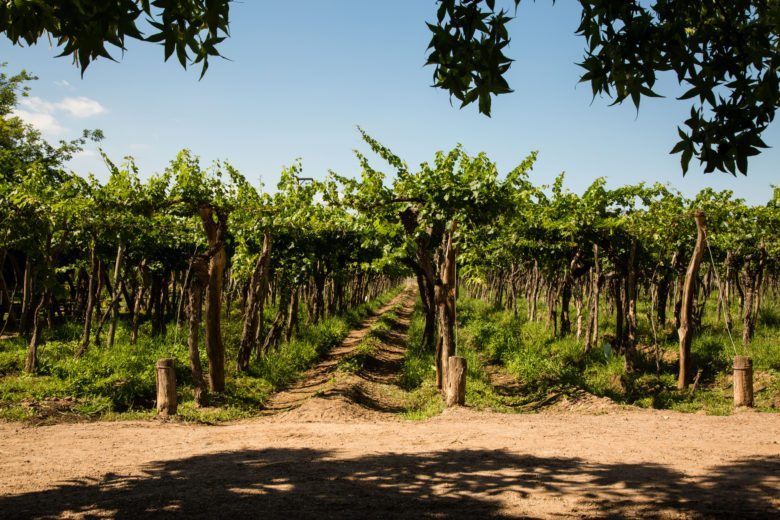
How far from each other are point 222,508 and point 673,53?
4304 mm

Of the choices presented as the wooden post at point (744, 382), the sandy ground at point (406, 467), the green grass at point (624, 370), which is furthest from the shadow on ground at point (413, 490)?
the green grass at point (624, 370)

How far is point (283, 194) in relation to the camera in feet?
36.7

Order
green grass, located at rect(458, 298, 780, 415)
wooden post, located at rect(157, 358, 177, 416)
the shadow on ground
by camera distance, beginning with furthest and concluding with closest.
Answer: green grass, located at rect(458, 298, 780, 415)
wooden post, located at rect(157, 358, 177, 416)
the shadow on ground

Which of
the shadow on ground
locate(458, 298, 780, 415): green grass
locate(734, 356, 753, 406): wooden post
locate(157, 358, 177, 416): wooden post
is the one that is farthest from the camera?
locate(458, 298, 780, 415): green grass

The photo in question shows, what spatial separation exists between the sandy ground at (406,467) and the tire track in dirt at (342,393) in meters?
0.50

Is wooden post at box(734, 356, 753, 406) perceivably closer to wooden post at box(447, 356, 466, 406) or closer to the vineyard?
the vineyard

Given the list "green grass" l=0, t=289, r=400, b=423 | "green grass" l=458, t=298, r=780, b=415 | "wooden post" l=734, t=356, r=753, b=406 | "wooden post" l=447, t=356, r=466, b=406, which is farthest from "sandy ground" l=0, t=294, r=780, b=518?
"green grass" l=458, t=298, r=780, b=415

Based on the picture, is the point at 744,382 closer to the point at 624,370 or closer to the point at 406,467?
the point at 624,370

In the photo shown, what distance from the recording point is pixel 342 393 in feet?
32.9

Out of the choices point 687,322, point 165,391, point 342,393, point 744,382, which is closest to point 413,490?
point 165,391

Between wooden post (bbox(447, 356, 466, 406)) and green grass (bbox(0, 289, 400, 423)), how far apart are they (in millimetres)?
3386

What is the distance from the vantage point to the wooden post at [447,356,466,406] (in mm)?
8789

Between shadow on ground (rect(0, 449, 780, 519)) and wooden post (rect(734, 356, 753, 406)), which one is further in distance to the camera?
wooden post (rect(734, 356, 753, 406))

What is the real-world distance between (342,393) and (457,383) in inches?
93.3
